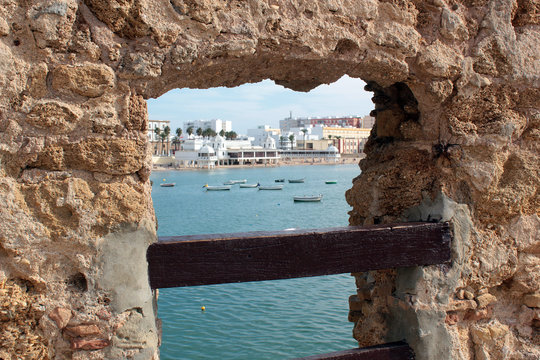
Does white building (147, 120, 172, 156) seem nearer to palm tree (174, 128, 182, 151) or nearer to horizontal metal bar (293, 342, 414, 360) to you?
palm tree (174, 128, 182, 151)

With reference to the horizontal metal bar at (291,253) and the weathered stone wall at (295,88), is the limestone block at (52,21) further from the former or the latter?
the horizontal metal bar at (291,253)

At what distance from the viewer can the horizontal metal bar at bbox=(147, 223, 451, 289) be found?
6.88 ft

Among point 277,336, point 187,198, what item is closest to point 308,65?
point 277,336

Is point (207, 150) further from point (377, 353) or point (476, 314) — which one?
point (377, 353)

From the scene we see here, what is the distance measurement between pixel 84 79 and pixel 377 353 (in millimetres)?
→ 1768

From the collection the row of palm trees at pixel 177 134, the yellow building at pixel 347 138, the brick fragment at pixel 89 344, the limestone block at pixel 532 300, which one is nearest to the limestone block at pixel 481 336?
the limestone block at pixel 532 300

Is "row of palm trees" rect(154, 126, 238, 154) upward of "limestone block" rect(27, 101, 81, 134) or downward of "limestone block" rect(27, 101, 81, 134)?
upward

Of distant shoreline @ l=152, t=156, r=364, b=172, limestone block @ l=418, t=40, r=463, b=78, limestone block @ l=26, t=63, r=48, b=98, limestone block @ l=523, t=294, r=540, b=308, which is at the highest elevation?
limestone block @ l=418, t=40, r=463, b=78

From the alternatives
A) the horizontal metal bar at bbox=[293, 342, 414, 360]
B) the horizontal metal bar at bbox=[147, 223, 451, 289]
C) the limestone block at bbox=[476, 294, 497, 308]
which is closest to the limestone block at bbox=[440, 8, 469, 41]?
the horizontal metal bar at bbox=[147, 223, 451, 289]

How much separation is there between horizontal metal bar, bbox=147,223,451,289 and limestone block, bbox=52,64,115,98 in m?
0.65

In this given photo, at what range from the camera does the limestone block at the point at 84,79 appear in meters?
1.94

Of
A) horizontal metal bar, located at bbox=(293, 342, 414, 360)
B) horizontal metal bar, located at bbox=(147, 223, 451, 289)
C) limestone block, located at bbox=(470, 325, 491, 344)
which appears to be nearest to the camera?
horizontal metal bar, located at bbox=(147, 223, 451, 289)

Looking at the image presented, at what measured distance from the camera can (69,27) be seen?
1925 mm

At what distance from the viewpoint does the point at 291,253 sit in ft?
7.32
